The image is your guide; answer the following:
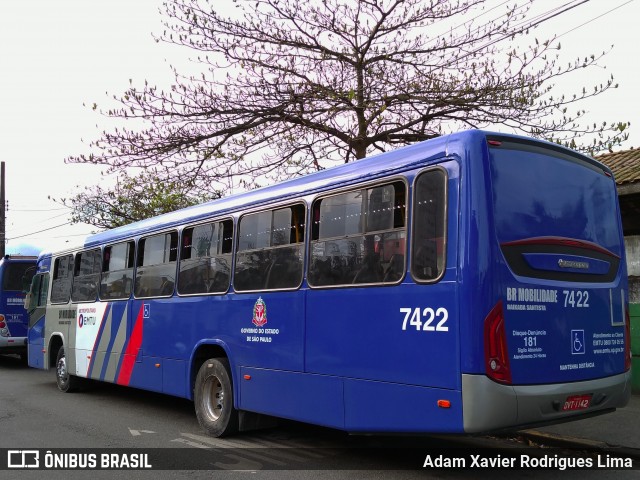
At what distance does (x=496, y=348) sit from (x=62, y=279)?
10.0m

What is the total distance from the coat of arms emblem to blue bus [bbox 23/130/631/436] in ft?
0.07

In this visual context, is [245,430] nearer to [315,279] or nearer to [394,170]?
[315,279]

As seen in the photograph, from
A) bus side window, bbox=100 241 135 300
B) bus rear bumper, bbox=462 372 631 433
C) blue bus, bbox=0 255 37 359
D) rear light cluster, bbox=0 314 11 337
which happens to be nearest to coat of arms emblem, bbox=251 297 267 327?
bus rear bumper, bbox=462 372 631 433

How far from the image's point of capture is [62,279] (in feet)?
40.7

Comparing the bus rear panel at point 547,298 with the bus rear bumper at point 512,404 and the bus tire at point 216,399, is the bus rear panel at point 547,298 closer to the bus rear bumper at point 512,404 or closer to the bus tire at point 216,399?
the bus rear bumper at point 512,404

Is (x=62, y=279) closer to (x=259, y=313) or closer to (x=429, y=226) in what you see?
(x=259, y=313)

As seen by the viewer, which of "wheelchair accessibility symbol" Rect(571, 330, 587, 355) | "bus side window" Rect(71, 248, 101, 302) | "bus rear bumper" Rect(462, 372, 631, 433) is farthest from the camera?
"bus side window" Rect(71, 248, 101, 302)

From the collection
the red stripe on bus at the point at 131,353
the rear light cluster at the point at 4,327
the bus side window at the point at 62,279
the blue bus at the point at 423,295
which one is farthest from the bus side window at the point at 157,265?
the rear light cluster at the point at 4,327

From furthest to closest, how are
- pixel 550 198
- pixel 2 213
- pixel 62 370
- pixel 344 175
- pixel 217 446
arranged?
pixel 2 213
pixel 62 370
pixel 217 446
pixel 344 175
pixel 550 198

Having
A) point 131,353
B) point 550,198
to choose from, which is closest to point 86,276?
point 131,353

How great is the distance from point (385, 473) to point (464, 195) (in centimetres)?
286

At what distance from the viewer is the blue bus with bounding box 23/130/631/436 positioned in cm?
485

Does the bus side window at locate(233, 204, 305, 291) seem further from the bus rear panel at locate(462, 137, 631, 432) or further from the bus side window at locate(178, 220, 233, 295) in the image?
the bus rear panel at locate(462, 137, 631, 432)

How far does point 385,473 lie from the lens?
6.02 meters
